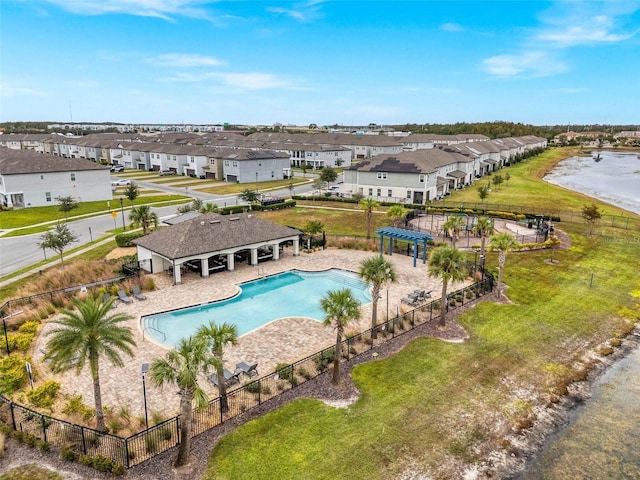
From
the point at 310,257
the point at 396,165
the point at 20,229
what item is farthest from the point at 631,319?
the point at 20,229

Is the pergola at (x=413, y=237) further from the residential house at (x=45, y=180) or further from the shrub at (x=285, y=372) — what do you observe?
the residential house at (x=45, y=180)

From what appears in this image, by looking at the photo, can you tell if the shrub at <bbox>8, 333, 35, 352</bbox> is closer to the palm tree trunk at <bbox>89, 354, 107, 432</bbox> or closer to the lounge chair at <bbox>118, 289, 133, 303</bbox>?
the lounge chair at <bbox>118, 289, 133, 303</bbox>

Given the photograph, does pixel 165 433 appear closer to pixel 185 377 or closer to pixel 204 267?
pixel 185 377

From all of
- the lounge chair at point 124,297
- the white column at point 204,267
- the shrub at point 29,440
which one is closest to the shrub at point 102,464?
the shrub at point 29,440

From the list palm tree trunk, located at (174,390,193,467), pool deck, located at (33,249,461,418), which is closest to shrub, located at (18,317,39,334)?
pool deck, located at (33,249,461,418)

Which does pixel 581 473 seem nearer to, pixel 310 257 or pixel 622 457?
pixel 622 457
